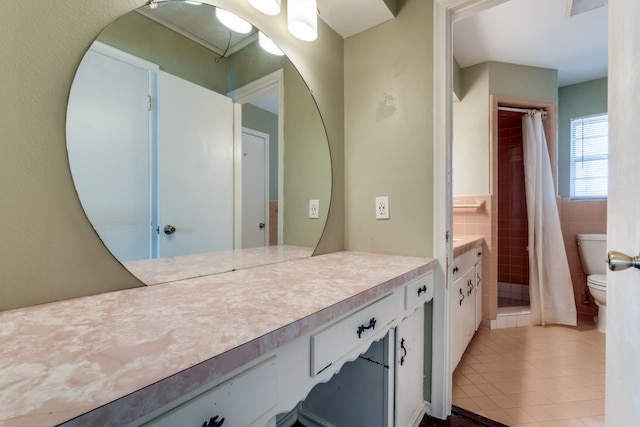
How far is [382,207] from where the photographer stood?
143 cm

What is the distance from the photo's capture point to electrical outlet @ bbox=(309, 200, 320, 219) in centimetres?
140

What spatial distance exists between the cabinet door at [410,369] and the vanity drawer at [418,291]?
63 mm

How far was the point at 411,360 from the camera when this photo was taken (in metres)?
1.16

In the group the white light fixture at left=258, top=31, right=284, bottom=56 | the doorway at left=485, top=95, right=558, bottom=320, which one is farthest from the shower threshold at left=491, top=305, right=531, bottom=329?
the white light fixture at left=258, top=31, right=284, bottom=56

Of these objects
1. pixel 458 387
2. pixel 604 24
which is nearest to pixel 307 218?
pixel 458 387

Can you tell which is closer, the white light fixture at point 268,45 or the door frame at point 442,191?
the white light fixture at point 268,45

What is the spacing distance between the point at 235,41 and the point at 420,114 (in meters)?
0.87

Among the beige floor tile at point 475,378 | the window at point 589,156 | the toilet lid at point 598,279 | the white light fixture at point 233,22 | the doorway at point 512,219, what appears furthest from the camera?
the doorway at point 512,219

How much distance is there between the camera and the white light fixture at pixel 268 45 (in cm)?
112

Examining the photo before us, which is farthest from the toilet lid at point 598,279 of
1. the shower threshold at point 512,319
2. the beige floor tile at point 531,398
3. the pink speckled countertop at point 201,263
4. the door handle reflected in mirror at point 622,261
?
the pink speckled countertop at point 201,263

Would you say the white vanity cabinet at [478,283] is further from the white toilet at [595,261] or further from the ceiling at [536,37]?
the ceiling at [536,37]

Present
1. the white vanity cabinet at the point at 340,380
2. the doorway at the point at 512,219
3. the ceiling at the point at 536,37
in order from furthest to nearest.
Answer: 1. the doorway at the point at 512,219
2. the ceiling at the point at 536,37
3. the white vanity cabinet at the point at 340,380

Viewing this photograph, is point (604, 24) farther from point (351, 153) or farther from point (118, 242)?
point (118, 242)

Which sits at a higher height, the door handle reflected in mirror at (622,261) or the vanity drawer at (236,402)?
the door handle reflected in mirror at (622,261)
